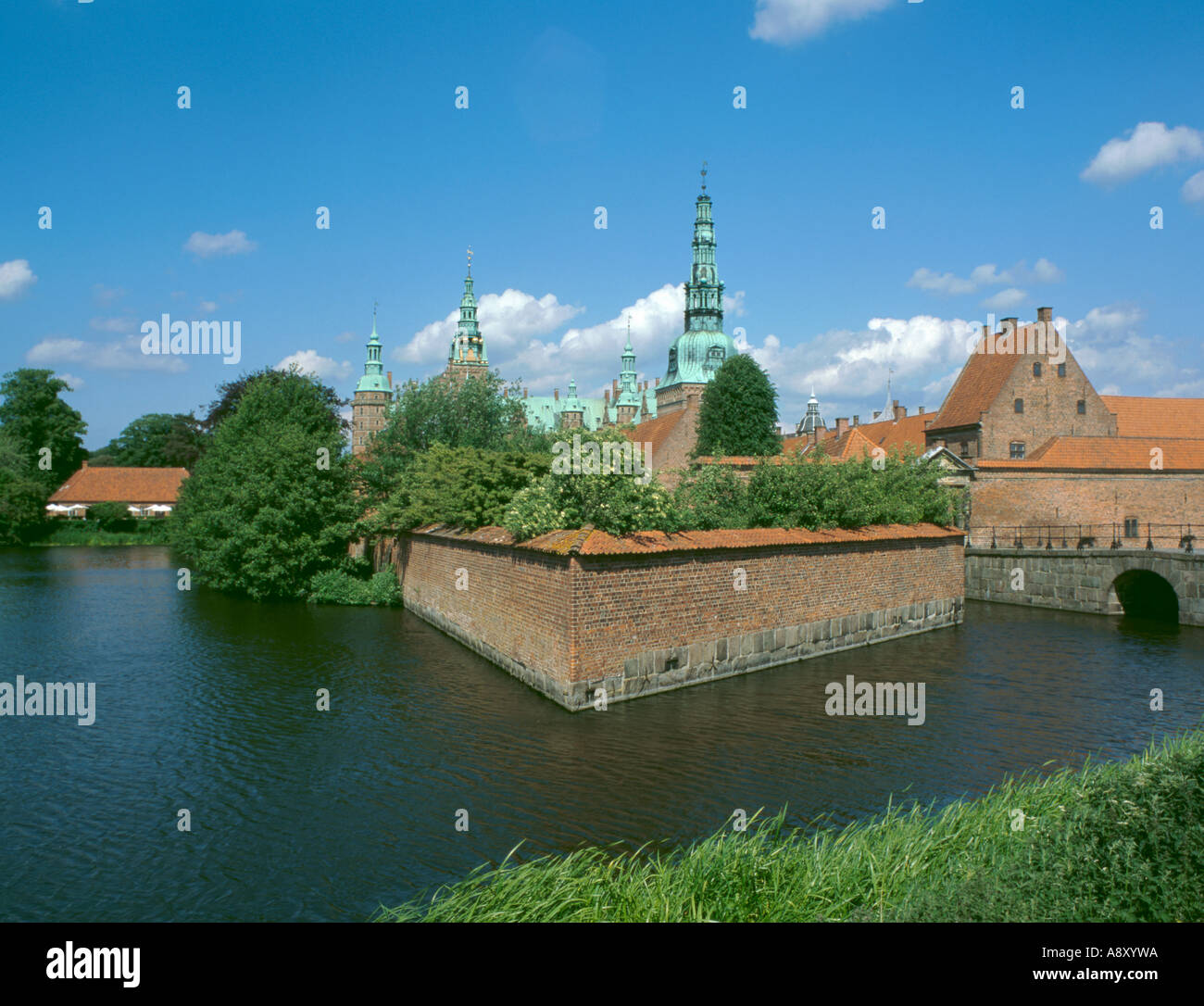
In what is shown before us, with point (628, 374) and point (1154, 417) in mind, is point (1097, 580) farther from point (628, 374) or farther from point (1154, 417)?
point (628, 374)

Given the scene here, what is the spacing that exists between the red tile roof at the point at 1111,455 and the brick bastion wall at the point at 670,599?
17.1 metres

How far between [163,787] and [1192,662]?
23291 millimetres

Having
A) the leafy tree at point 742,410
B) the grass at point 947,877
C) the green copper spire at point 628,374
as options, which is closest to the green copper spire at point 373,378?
the green copper spire at point 628,374

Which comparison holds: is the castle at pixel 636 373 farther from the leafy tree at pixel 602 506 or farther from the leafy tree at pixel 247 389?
the leafy tree at pixel 602 506

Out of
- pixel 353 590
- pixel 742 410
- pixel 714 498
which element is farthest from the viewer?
pixel 742 410

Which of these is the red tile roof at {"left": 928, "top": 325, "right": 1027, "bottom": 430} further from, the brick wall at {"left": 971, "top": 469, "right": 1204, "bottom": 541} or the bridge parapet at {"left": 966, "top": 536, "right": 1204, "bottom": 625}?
the bridge parapet at {"left": 966, "top": 536, "right": 1204, "bottom": 625}

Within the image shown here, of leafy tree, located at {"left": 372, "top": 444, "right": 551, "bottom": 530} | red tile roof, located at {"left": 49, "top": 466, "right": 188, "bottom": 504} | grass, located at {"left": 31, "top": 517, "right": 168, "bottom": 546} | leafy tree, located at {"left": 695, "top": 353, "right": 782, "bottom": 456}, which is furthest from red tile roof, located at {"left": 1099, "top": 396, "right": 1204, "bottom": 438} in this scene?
red tile roof, located at {"left": 49, "top": 466, "right": 188, "bottom": 504}

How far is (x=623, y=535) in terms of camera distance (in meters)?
16.5

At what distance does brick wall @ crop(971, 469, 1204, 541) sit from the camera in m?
39.7

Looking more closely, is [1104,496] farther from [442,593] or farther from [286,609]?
[286,609]

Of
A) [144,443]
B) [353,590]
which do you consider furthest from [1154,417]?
[144,443]

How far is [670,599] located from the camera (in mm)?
16969

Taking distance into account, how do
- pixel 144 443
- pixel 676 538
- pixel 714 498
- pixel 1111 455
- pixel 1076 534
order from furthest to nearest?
pixel 144 443 < pixel 1111 455 < pixel 1076 534 < pixel 714 498 < pixel 676 538

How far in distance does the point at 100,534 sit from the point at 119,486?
57.4 feet
